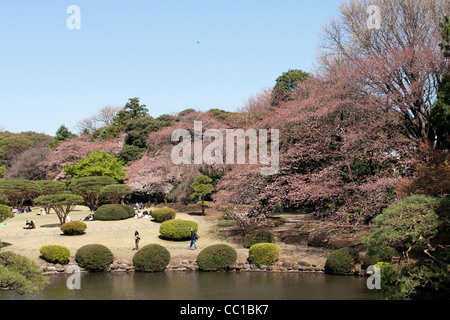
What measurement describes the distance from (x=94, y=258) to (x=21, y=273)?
8903mm

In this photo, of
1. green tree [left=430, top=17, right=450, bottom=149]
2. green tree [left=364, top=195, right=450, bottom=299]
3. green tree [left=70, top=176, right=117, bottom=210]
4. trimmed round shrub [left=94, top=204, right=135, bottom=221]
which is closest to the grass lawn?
trimmed round shrub [left=94, top=204, right=135, bottom=221]

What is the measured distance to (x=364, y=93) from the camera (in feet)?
80.8

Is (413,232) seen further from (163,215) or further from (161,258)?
(163,215)

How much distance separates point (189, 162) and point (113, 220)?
9.42m

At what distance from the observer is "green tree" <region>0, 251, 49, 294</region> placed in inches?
466

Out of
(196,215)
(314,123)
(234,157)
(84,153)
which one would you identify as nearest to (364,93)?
(314,123)

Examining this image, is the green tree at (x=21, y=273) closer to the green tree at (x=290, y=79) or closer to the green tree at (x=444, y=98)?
the green tree at (x=444, y=98)

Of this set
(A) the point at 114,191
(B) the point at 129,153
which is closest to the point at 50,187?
(A) the point at 114,191

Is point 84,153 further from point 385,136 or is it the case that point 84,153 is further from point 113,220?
point 385,136

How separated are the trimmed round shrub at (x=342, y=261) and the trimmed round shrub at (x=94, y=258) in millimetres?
10573

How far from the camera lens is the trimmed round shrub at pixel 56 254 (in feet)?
71.8

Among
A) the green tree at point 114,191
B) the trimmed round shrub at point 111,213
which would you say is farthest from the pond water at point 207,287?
the green tree at point 114,191

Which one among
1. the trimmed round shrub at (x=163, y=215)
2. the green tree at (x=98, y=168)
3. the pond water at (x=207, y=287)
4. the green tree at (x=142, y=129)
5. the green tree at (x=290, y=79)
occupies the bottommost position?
the pond water at (x=207, y=287)

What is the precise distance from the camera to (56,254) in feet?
71.7
